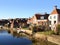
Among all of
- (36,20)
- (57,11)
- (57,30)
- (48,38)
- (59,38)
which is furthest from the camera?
(36,20)

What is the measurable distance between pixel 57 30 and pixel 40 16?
4150 centimetres

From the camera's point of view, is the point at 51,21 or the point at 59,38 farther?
the point at 51,21

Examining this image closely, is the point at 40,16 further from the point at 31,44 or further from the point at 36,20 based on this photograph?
the point at 31,44

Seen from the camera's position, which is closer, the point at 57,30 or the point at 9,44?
the point at 9,44

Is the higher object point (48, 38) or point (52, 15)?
point (52, 15)

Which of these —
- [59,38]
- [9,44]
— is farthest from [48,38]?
[9,44]

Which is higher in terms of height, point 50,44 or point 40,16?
point 40,16

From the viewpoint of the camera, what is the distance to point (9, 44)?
135ft

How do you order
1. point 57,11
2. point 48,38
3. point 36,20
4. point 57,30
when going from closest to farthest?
point 48,38
point 57,30
point 57,11
point 36,20

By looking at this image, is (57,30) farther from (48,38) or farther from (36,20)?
(36,20)

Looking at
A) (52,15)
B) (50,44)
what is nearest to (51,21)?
(52,15)

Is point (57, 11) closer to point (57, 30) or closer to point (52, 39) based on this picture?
point (57, 30)

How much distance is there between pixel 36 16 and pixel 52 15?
19.2 m

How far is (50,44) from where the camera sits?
129 ft
